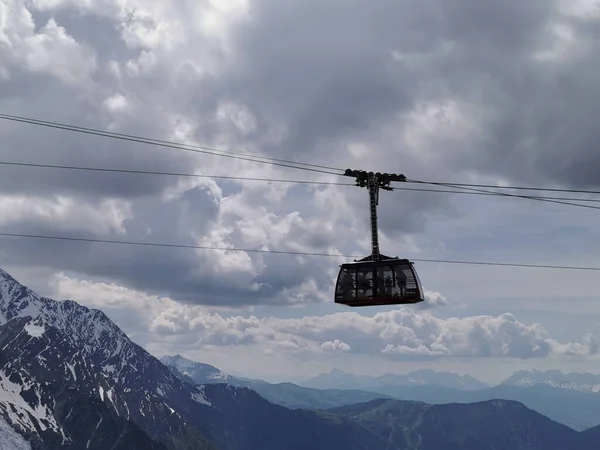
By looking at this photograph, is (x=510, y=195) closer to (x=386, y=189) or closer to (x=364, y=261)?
(x=386, y=189)

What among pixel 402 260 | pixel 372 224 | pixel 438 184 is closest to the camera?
pixel 438 184

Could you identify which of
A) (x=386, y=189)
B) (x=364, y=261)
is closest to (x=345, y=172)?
(x=386, y=189)

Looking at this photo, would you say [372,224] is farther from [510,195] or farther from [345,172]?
[510,195]

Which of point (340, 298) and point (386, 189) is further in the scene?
point (340, 298)

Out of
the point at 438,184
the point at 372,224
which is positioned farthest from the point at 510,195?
the point at 372,224

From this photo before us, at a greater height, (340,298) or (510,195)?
(510,195)

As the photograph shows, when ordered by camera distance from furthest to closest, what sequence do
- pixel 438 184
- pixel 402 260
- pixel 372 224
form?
pixel 402 260
pixel 372 224
pixel 438 184
